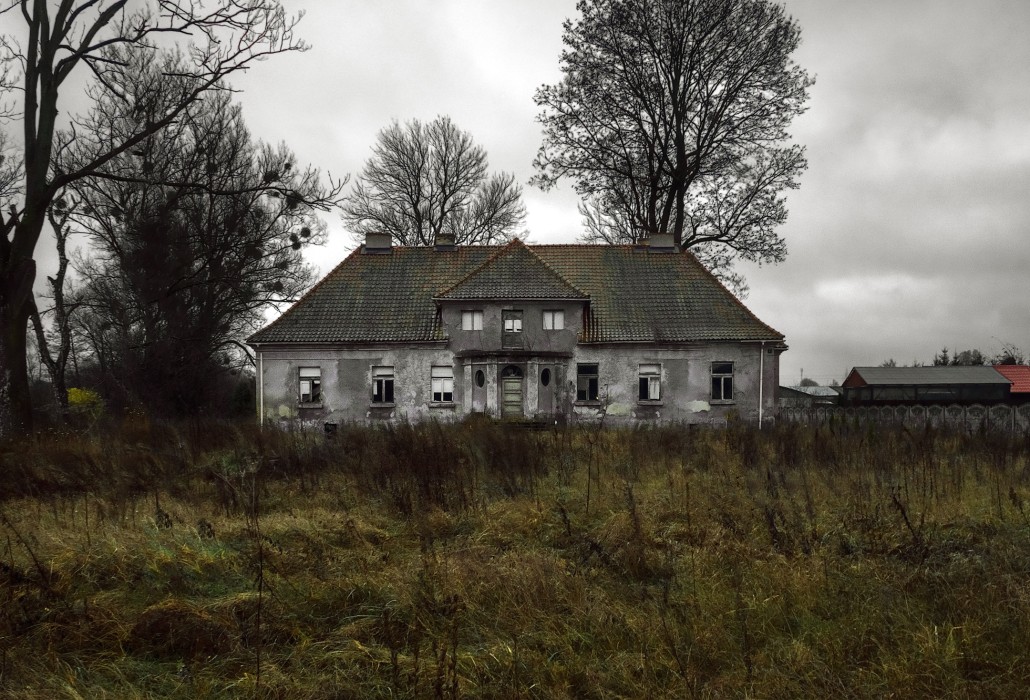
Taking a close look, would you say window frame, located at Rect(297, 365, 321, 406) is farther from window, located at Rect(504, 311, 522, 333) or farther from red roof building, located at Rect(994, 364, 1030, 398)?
red roof building, located at Rect(994, 364, 1030, 398)

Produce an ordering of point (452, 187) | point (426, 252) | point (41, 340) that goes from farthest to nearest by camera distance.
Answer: point (452, 187), point (426, 252), point (41, 340)

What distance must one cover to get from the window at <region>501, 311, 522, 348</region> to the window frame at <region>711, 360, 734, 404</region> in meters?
6.51

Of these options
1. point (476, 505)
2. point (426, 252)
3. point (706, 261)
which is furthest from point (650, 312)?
point (476, 505)

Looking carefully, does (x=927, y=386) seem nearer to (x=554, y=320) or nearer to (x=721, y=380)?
(x=721, y=380)

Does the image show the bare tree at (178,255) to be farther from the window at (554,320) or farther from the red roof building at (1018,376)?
the red roof building at (1018,376)

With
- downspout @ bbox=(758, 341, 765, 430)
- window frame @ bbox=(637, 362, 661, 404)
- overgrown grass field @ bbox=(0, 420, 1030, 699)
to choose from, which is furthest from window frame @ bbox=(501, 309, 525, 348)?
overgrown grass field @ bbox=(0, 420, 1030, 699)

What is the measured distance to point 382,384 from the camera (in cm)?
2370

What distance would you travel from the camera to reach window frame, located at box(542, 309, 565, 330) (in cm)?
2366

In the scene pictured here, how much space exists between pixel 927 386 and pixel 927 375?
1142mm

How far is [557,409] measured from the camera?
2319cm

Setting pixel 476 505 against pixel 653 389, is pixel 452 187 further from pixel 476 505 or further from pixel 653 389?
pixel 476 505

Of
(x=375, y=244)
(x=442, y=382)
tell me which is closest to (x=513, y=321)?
(x=442, y=382)

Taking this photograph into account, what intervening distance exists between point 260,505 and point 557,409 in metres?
15.9

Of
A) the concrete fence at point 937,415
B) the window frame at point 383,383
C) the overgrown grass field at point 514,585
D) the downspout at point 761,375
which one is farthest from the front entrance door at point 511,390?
the overgrown grass field at point 514,585
